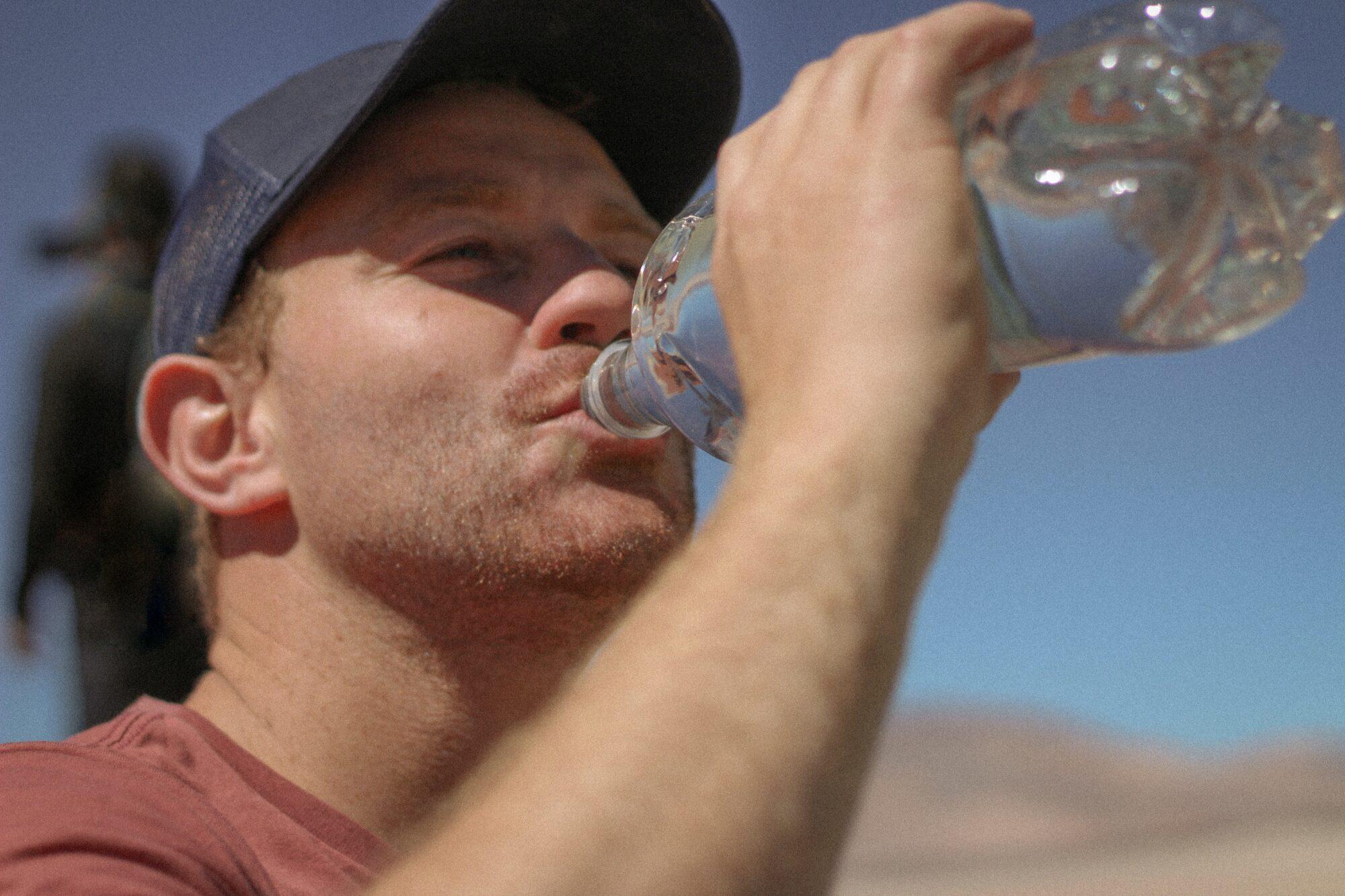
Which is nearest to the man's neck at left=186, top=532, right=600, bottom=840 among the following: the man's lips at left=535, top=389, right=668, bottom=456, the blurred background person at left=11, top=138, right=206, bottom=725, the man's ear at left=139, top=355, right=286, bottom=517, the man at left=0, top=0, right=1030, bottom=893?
the man at left=0, top=0, right=1030, bottom=893

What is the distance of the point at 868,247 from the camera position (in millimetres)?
848

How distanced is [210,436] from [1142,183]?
1369 mm

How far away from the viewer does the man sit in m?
0.75

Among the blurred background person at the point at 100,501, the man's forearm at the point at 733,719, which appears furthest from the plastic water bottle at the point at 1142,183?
the blurred background person at the point at 100,501

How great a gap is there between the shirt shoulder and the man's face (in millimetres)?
463

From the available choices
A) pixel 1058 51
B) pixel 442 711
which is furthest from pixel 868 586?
pixel 442 711

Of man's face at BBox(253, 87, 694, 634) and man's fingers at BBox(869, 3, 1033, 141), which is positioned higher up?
man's fingers at BBox(869, 3, 1033, 141)

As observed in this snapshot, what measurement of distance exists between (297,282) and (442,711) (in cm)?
63

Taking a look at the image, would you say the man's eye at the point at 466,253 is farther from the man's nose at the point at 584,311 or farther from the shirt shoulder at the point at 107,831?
the shirt shoulder at the point at 107,831

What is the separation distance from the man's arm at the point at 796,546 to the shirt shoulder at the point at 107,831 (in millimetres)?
345

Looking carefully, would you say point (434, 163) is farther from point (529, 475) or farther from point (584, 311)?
point (529, 475)

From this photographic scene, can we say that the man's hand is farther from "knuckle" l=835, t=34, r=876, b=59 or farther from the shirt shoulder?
the shirt shoulder

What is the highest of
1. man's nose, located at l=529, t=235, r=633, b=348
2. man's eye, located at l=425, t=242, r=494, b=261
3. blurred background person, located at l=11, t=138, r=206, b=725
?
man's eye, located at l=425, t=242, r=494, b=261

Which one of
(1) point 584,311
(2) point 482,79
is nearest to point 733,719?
(1) point 584,311
